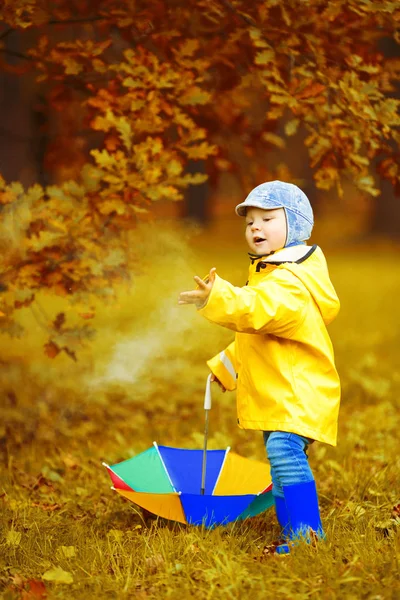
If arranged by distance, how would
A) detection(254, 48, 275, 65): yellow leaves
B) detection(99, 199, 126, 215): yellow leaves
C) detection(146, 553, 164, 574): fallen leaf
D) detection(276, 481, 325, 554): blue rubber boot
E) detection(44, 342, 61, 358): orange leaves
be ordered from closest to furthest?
detection(146, 553, 164, 574): fallen leaf
detection(276, 481, 325, 554): blue rubber boot
detection(254, 48, 275, 65): yellow leaves
detection(99, 199, 126, 215): yellow leaves
detection(44, 342, 61, 358): orange leaves

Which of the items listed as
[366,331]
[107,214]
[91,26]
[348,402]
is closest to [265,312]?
[107,214]

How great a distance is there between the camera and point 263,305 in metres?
2.66

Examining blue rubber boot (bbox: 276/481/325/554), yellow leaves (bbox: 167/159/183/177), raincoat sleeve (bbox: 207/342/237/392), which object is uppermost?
yellow leaves (bbox: 167/159/183/177)

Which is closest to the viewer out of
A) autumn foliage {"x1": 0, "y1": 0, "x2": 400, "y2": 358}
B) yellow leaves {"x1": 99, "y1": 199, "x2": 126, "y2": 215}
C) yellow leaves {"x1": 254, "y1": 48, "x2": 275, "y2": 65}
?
yellow leaves {"x1": 254, "y1": 48, "x2": 275, "y2": 65}

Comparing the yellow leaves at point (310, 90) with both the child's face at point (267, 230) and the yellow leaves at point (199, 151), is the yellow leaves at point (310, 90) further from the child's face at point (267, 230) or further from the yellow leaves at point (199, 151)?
the child's face at point (267, 230)

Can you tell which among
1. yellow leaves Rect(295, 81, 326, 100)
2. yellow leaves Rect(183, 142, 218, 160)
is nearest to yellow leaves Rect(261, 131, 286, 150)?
yellow leaves Rect(183, 142, 218, 160)

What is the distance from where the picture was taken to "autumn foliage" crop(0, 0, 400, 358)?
11.1 feet

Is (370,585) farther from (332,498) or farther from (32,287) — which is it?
(32,287)

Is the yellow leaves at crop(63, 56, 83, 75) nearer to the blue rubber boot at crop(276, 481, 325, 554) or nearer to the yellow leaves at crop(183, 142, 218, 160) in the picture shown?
the yellow leaves at crop(183, 142, 218, 160)

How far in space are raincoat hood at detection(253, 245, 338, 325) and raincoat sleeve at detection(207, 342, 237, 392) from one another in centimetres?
44

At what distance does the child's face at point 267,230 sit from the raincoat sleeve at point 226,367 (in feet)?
1.63

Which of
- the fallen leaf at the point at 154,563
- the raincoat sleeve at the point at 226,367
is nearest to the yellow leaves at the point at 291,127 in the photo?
the raincoat sleeve at the point at 226,367

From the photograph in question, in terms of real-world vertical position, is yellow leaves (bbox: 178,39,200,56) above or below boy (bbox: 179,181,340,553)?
above

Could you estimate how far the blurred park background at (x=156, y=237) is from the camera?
2.76 meters
